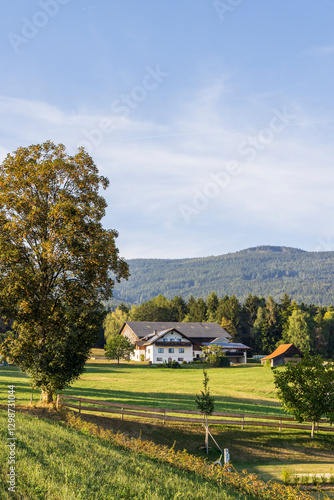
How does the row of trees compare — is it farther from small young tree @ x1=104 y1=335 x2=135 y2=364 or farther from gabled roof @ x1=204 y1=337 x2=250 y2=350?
small young tree @ x1=104 y1=335 x2=135 y2=364

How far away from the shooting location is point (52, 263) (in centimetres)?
2522

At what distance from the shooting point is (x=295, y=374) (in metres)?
30.2

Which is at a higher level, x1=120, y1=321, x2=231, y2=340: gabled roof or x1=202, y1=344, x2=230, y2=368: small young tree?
x1=120, y1=321, x2=231, y2=340: gabled roof

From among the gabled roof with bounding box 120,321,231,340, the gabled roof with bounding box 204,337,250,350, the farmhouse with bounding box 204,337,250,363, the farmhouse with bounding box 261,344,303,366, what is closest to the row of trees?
the gabled roof with bounding box 120,321,231,340

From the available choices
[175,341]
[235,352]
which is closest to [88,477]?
[175,341]

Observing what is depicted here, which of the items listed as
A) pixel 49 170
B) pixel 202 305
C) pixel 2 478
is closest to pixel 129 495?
pixel 2 478

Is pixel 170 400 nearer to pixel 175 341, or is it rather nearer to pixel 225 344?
pixel 175 341

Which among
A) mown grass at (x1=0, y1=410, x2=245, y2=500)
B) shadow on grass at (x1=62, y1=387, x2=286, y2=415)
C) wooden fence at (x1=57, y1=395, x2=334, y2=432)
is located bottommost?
shadow on grass at (x1=62, y1=387, x2=286, y2=415)

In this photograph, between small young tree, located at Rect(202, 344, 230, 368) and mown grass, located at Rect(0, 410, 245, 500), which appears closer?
mown grass, located at Rect(0, 410, 245, 500)

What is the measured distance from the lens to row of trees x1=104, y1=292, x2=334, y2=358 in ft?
368

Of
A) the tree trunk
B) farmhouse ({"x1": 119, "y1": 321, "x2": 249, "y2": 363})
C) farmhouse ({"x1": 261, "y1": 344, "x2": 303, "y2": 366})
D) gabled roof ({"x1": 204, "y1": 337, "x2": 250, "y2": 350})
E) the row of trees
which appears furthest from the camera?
the row of trees

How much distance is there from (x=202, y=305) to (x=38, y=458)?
131 m

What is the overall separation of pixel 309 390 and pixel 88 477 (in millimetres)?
22907

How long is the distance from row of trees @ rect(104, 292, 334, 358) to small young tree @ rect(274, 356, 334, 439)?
79.4m
